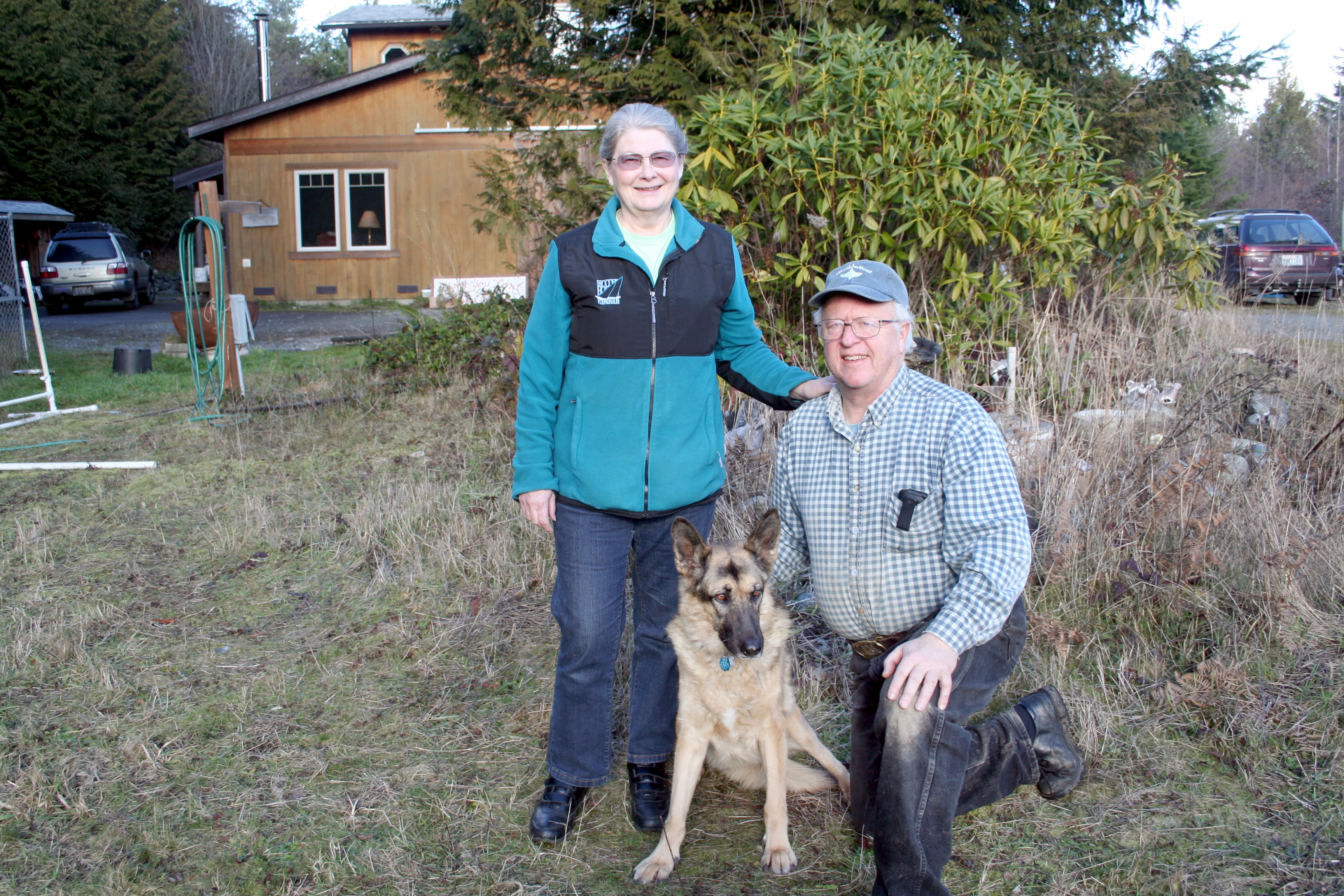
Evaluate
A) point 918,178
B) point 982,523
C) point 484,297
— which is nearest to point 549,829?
point 982,523

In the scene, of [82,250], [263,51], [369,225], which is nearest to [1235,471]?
[369,225]

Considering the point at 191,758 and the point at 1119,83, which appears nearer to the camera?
the point at 191,758

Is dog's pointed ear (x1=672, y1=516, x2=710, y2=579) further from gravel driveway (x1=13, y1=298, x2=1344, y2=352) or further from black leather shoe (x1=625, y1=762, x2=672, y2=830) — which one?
gravel driveway (x1=13, y1=298, x2=1344, y2=352)

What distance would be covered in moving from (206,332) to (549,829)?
8.88 m

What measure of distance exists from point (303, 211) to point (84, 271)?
517 centimetres

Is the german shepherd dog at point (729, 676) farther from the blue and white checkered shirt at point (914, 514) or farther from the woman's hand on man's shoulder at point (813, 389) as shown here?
the woman's hand on man's shoulder at point (813, 389)

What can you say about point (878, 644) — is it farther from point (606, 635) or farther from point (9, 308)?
point (9, 308)

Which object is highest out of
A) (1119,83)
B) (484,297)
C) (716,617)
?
(1119,83)

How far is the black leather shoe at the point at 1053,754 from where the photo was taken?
2.79m

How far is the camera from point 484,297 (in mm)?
9086

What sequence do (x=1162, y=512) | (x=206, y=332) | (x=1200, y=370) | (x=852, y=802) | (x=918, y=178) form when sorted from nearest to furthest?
(x=852, y=802)
(x=1162, y=512)
(x=918, y=178)
(x=1200, y=370)
(x=206, y=332)

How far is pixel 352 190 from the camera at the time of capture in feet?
64.1


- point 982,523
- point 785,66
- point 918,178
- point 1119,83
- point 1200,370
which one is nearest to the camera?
point 982,523

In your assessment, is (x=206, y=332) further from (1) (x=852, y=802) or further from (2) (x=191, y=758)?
(1) (x=852, y=802)
